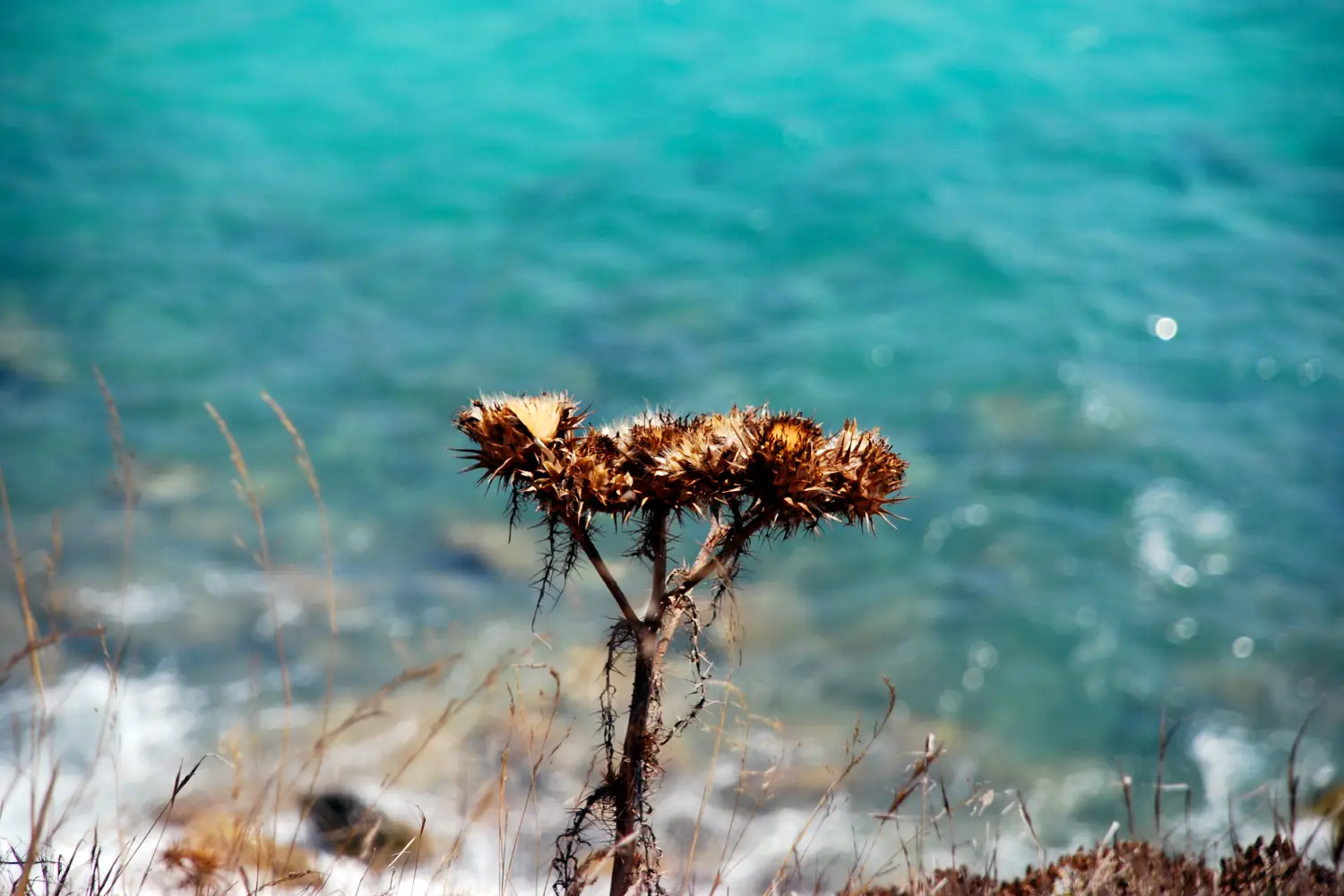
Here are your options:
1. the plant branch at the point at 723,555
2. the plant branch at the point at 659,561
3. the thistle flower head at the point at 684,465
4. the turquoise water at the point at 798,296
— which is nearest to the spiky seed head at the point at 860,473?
the thistle flower head at the point at 684,465

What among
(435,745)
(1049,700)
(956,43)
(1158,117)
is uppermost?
(956,43)

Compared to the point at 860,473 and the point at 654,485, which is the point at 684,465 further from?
the point at 860,473

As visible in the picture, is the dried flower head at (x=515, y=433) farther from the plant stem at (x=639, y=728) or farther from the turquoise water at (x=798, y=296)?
the turquoise water at (x=798, y=296)

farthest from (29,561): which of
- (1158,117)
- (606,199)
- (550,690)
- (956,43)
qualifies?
(1158,117)

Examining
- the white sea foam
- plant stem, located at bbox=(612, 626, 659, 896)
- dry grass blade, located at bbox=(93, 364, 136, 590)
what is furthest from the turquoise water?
plant stem, located at bbox=(612, 626, 659, 896)

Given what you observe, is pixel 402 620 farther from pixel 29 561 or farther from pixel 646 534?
pixel 646 534

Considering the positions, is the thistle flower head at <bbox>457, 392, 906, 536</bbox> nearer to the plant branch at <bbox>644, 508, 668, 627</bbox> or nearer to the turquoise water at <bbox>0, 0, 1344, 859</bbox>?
the plant branch at <bbox>644, 508, 668, 627</bbox>
